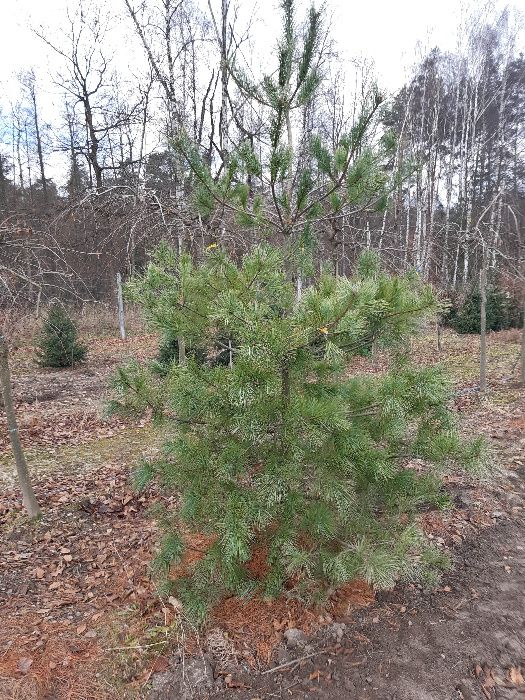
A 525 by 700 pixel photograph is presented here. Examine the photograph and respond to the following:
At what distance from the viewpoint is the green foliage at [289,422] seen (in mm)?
1775

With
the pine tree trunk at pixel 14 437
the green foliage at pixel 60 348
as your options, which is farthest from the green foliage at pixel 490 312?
the pine tree trunk at pixel 14 437

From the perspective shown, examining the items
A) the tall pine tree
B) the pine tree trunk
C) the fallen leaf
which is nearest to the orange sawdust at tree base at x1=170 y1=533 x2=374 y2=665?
the tall pine tree

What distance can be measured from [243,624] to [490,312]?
1344 centimetres

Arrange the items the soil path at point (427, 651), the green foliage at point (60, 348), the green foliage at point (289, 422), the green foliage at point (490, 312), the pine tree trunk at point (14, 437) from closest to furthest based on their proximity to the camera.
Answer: the green foliage at point (289, 422) → the soil path at point (427, 651) → the pine tree trunk at point (14, 437) → the green foliage at point (60, 348) → the green foliage at point (490, 312)

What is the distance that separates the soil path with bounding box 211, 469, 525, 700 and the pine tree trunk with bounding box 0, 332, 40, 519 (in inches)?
88.7

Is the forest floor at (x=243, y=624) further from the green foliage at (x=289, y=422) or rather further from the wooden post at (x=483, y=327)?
the wooden post at (x=483, y=327)

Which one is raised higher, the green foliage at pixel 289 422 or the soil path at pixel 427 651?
the green foliage at pixel 289 422

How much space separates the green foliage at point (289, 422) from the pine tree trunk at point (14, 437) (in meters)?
1.70

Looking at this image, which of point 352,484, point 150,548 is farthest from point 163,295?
point 150,548

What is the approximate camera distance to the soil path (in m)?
2.07

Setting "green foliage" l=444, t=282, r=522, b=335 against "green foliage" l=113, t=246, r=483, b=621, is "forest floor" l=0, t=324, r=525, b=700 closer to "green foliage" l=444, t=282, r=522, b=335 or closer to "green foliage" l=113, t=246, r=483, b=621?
"green foliage" l=113, t=246, r=483, b=621

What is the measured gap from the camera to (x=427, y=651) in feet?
7.40

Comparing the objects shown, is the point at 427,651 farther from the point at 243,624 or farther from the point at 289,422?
the point at 289,422

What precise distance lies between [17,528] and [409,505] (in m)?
2.99
